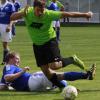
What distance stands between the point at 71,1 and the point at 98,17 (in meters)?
4.40

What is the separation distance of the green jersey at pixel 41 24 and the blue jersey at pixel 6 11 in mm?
6387

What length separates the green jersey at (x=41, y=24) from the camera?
1107cm

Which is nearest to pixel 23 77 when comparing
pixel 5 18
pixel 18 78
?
pixel 18 78

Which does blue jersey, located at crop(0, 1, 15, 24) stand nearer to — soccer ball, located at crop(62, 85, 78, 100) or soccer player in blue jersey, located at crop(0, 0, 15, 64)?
soccer player in blue jersey, located at crop(0, 0, 15, 64)

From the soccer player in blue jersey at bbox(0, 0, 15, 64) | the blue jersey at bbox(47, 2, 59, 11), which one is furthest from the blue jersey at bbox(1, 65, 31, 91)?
the blue jersey at bbox(47, 2, 59, 11)

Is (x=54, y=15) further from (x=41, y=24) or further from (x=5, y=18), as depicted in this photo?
(x=5, y=18)

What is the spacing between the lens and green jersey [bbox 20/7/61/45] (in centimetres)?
1107

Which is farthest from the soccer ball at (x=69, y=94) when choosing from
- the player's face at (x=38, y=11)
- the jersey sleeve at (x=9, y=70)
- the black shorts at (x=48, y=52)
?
the player's face at (x=38, y=11)

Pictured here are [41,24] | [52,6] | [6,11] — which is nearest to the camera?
[41,24]

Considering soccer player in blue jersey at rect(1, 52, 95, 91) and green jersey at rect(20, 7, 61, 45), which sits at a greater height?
green jersey at rect(20, 7, 61, 45)

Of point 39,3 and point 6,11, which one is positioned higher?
point 39,3

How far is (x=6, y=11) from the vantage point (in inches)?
697

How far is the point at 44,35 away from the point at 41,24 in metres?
0.26

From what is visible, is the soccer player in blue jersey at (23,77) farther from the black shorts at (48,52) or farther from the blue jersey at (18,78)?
the black shorts at (48,52)
